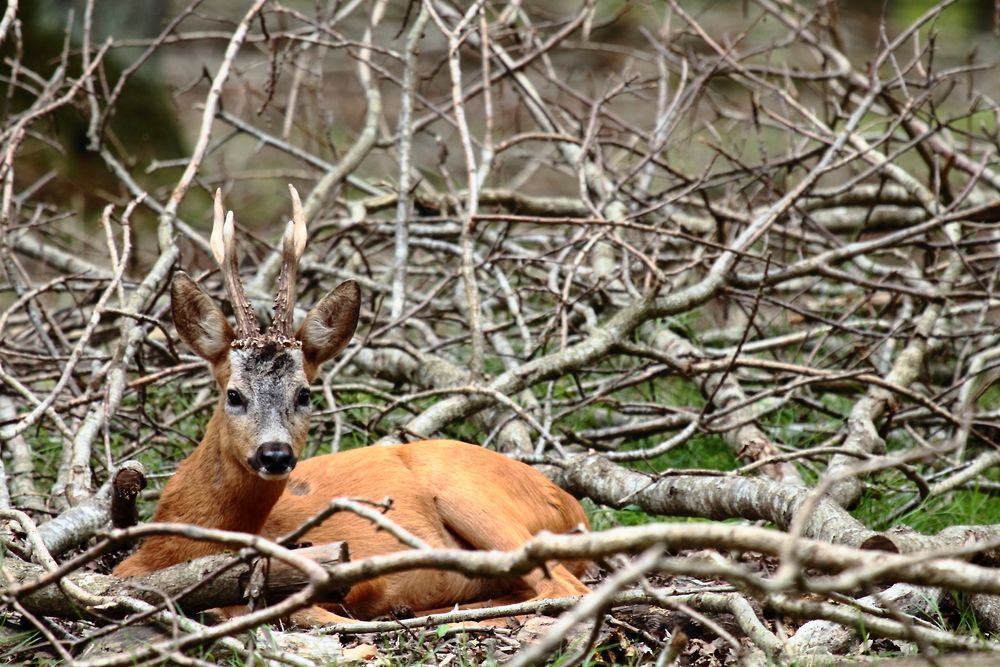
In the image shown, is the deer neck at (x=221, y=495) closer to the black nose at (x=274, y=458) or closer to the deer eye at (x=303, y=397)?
the black nose at (x=274, y=458)

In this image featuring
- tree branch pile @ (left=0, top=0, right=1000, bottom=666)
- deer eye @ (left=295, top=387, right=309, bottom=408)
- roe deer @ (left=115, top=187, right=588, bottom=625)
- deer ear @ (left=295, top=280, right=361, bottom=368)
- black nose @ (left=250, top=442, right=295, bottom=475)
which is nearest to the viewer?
tree branch pile @ (left=0, top=0, right=1000, bottom=666)

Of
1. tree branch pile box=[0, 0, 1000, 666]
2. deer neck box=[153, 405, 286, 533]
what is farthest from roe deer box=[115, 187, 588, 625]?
tree branch pile box=[0, 0, 1000, 666]

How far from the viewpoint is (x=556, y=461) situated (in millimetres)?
4855

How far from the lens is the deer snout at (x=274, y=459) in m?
3.85

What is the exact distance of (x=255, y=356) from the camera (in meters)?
4.09

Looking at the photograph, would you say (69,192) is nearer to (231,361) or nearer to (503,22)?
(503,22)

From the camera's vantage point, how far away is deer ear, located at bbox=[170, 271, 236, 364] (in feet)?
13.6

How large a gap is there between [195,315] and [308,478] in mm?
750

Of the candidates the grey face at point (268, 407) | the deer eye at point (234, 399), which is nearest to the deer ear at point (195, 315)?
the grey face at point (268, 407)

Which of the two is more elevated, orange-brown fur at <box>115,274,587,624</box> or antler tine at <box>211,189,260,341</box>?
antler tine at <box>211,189,260,341</box>

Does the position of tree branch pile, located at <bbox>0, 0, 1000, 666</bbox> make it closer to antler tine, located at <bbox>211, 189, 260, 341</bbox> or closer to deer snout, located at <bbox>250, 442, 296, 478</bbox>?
deer snout, located at <bbox>250, 442, 296, 478</bbox>

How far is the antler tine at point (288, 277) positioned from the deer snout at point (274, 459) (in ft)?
1.33

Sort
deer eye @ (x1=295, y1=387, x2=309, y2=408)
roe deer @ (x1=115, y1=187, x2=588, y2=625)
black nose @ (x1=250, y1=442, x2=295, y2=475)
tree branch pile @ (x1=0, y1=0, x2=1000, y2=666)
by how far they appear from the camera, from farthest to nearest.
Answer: deer eye @ (x1=295, y1=387, x2=309, y2=408) < roe deer @ (x1=115, y1=187, x2=588, y2=625) < black nose @ (x1=250, y1=442, x2=295, y2=475) < tree branch pile @ (x1=0, y1=0, x2=1000, y2=666)

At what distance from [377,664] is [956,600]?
5.69 feet
